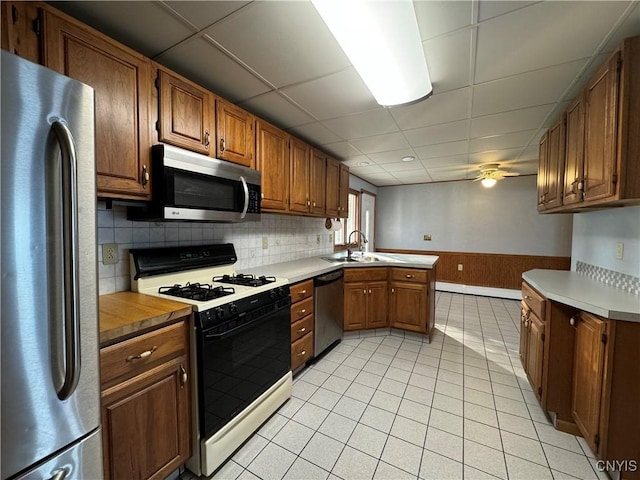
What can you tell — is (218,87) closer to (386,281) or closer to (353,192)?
(386,281)

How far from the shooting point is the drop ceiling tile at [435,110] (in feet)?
6.33

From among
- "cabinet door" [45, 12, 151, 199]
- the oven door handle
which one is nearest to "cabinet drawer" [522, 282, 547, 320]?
the oven door handle

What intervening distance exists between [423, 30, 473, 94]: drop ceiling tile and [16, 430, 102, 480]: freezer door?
2.13m

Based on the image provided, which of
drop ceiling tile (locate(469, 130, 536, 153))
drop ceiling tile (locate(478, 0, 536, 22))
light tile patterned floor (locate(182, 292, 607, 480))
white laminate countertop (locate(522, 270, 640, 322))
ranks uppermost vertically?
drop ceiling tile (locate(469, 130, 536, 153))

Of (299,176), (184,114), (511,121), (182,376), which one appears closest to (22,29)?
(184,114)

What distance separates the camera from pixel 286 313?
75.2 inches

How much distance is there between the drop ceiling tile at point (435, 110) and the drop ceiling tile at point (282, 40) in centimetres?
77

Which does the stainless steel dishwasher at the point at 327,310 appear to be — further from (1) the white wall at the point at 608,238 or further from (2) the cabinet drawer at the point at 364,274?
(1) the white wall at the point at 608,238

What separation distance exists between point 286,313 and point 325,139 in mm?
1869

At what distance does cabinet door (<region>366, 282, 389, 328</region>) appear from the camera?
3.06 m

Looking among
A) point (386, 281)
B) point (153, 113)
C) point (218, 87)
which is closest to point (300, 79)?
point (218, 87)

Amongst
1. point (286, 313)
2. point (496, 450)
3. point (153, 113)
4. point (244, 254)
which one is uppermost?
point (153, 113)

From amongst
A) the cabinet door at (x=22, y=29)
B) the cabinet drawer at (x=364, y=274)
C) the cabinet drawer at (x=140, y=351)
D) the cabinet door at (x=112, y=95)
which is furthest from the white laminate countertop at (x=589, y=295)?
the cabinet door at (x=22, y=29)

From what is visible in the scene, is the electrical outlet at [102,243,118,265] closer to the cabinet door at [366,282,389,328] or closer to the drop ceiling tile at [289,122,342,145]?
the drop ceiling tile at [289,122,342,145]
